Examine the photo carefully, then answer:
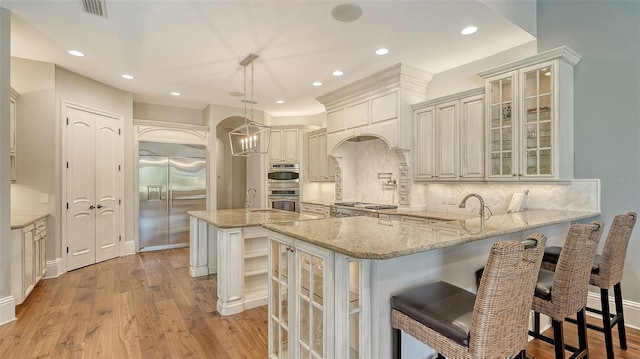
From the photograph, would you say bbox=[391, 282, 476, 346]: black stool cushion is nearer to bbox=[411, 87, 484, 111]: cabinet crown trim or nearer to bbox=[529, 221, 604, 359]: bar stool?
bbox=[529, 221, 604, 359]: bar stool

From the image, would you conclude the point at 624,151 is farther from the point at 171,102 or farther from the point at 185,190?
the point at 171,102

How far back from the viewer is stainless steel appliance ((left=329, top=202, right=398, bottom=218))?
14.2 ft

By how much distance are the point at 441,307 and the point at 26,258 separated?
4.15 m

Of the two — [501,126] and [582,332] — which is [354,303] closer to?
[582,332]

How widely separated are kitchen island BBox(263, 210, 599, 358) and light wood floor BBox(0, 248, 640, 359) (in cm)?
67

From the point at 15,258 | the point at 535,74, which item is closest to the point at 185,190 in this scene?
the point at 15,258

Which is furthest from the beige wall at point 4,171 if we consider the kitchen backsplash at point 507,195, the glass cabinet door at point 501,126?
the glass cabinet door at point 501,126

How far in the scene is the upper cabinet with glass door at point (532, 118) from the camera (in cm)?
283

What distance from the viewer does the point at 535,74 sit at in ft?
9.79

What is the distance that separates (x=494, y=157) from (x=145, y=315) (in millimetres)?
3954

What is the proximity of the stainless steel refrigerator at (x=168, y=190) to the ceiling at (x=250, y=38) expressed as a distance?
1402mm

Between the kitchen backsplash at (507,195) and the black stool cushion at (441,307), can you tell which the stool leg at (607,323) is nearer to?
the kitchen backsplash at (507,195)

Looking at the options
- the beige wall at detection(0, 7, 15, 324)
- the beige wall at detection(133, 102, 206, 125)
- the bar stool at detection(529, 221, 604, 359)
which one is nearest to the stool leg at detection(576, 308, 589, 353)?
the bar stool at detection(529, 221, 604, 359)

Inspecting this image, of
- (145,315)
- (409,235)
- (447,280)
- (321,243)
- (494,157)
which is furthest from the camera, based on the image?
(494,157)
